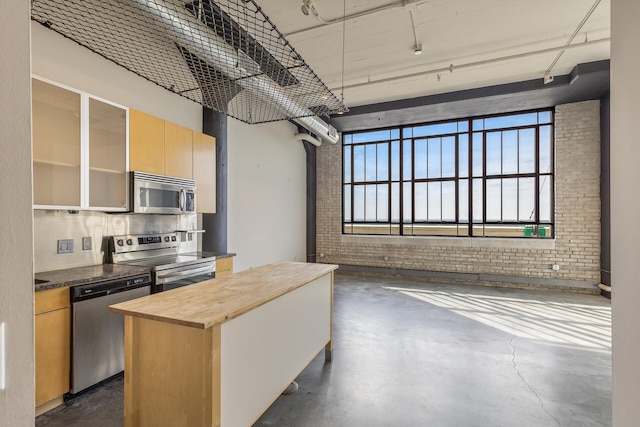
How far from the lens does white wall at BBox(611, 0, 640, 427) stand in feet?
3.43

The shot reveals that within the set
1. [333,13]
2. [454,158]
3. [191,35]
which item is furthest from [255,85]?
[454,158]

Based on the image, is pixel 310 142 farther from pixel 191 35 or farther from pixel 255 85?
pixel 191 35

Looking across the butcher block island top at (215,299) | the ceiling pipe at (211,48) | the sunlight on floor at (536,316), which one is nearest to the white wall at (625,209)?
the butcher block island top at (215,299)

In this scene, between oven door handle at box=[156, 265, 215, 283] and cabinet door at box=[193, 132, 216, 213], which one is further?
cabinet door at box=[193, 132, 216, 213]

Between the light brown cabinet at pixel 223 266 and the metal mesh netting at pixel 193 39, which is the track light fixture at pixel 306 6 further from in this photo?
the light brown cabinet at pixel 223 266

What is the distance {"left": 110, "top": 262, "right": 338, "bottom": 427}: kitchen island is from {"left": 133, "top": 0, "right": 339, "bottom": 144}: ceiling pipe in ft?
6.12

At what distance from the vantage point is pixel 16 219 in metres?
0.68

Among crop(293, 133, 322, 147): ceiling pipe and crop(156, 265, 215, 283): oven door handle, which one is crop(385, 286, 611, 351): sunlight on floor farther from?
crop(293, 133, 322, 147): ceiling pipe

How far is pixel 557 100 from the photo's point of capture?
18.5 ft

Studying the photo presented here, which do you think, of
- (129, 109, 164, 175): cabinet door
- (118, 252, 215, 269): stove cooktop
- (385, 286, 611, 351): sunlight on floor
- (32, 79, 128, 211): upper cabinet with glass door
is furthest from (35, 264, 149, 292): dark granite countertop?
(385, 286, 611, 351): sunlight on floor

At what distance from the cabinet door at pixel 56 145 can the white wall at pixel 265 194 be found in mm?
2489

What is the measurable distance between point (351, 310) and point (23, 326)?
170 inches

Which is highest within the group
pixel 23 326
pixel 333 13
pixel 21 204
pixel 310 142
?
pixel 333 13

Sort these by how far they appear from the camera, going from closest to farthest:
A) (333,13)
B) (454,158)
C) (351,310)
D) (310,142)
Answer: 1. (333,13)
2. (351,310)
3. (454,158)
4. (310,142)
